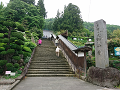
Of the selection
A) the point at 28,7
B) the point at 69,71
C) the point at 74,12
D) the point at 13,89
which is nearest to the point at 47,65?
the point at 69,71

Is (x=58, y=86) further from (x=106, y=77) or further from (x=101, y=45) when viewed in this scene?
(x=101, y=45)

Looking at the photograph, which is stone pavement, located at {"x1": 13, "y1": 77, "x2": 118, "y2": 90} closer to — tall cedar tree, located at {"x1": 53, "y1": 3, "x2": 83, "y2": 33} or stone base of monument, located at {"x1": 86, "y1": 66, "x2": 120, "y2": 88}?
stone base of monument, located at {"x1": 86, "y1": 66, "x2": 120, "y2": 88}

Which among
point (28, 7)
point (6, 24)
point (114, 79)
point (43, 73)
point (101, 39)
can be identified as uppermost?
point (28, 7)

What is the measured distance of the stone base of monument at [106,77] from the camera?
15.1 feet

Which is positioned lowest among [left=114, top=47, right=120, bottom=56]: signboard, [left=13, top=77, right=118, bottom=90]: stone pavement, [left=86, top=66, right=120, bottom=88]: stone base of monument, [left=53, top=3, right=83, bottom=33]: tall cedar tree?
[left=13, top=77, right=118, bottom=90]: stone pavement

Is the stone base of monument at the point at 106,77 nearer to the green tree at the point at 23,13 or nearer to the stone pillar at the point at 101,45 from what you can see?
the stone pillar at the point at 101,45

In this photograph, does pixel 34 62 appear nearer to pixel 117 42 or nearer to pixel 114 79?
pixel 114 79

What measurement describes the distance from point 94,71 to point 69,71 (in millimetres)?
3355

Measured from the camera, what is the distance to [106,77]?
15.4ft

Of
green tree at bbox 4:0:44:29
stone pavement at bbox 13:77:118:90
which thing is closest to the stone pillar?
stone pavement at bbox 13:77:118:90

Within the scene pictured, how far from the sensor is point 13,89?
15.5 feet

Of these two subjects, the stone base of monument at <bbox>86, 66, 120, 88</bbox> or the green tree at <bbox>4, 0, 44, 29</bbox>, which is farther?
the green tree at <bbox>4, 0, 44, 29</bbox>

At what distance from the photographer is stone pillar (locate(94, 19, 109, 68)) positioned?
529 centimetres

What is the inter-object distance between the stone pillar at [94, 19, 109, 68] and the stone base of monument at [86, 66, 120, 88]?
18.6 inches
